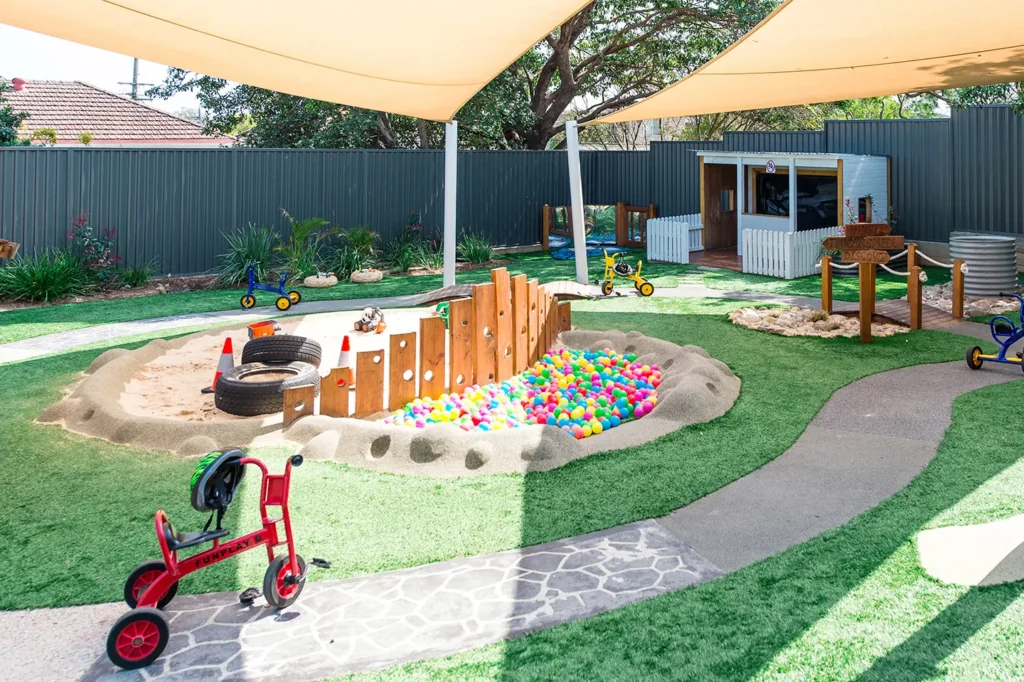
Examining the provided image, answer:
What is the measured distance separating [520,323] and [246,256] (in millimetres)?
8442

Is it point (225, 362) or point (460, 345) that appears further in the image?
point (225, 362)

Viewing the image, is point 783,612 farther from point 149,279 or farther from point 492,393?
point 149,279

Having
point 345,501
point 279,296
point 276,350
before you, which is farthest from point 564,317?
point 345,501

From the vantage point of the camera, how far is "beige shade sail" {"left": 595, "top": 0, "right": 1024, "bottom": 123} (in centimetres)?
752

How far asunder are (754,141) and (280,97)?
35.6 ft

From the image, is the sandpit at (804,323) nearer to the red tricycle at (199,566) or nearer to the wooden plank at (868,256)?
the wooden plank at (868,256)

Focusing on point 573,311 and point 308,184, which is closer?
point 573,311

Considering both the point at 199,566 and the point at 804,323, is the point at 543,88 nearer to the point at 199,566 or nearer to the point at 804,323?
the point at 804,323

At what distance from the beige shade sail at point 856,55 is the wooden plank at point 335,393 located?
428 centimetres

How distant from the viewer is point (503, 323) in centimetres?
891

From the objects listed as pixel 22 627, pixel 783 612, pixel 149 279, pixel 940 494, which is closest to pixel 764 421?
pixel 940 494

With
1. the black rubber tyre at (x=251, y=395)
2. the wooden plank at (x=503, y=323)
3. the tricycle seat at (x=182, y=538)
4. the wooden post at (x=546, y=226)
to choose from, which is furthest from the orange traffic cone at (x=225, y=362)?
the wooden post at (x=546, y=226)

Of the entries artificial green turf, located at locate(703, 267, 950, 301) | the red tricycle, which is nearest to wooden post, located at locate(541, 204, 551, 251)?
artificial green turf, located at locate(703, 267, 950, 301)

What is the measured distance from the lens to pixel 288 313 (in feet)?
43.3
